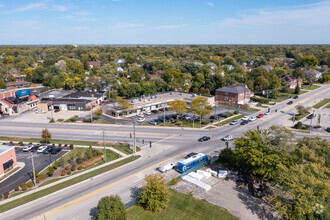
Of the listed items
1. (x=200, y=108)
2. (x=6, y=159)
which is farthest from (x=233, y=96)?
(x=6, y=159)

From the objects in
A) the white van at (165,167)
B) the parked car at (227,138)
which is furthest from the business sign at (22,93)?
the parked car at (227,138)

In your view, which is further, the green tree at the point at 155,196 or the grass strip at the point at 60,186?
the grass strip at the point at 60,186

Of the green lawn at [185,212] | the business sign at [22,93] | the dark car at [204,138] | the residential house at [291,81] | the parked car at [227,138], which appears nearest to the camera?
the green lawn at [185,212]

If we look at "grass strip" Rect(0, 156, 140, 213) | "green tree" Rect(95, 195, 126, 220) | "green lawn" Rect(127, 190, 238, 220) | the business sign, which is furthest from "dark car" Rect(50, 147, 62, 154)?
the business sign

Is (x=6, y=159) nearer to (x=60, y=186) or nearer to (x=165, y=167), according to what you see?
(x=60, y=186)

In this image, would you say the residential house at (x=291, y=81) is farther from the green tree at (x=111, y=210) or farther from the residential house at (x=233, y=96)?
the green tree at (x=111, y=210)

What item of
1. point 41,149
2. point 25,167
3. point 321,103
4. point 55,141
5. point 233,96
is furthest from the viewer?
point 321,103

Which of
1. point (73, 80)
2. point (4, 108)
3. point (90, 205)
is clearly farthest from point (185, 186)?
point (73, 80)
